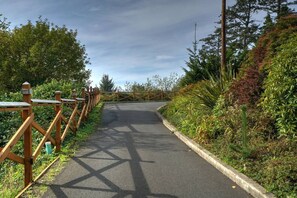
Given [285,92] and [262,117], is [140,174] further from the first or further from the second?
[262,117]

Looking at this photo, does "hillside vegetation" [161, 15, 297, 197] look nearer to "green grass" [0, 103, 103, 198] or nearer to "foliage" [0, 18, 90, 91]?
"green grass" [0, 103, 103, 198]

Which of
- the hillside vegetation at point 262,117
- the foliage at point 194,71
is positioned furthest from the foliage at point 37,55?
the hillside vegetation at point 262,117

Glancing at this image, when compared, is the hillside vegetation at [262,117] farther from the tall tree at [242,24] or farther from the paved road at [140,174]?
the tall tree at [242,24]

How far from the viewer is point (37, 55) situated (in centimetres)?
2316

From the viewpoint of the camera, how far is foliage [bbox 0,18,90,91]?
2330cm

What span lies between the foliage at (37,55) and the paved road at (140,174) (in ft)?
51.3

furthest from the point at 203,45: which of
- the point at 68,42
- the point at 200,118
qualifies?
the point at 200,118

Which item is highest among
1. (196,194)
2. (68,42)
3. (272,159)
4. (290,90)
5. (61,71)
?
(68,42)

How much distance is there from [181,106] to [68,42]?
13.8 metres

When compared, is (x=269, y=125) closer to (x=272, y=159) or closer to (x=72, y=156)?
(x=272, y=159)

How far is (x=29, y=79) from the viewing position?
2383cm

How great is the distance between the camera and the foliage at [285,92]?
6418mm

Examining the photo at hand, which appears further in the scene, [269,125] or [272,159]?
[269,125]

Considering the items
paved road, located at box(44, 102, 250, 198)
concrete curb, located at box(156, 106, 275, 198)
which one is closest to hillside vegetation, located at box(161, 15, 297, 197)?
concrete curb, located at box(156, 106, 275, 198)
